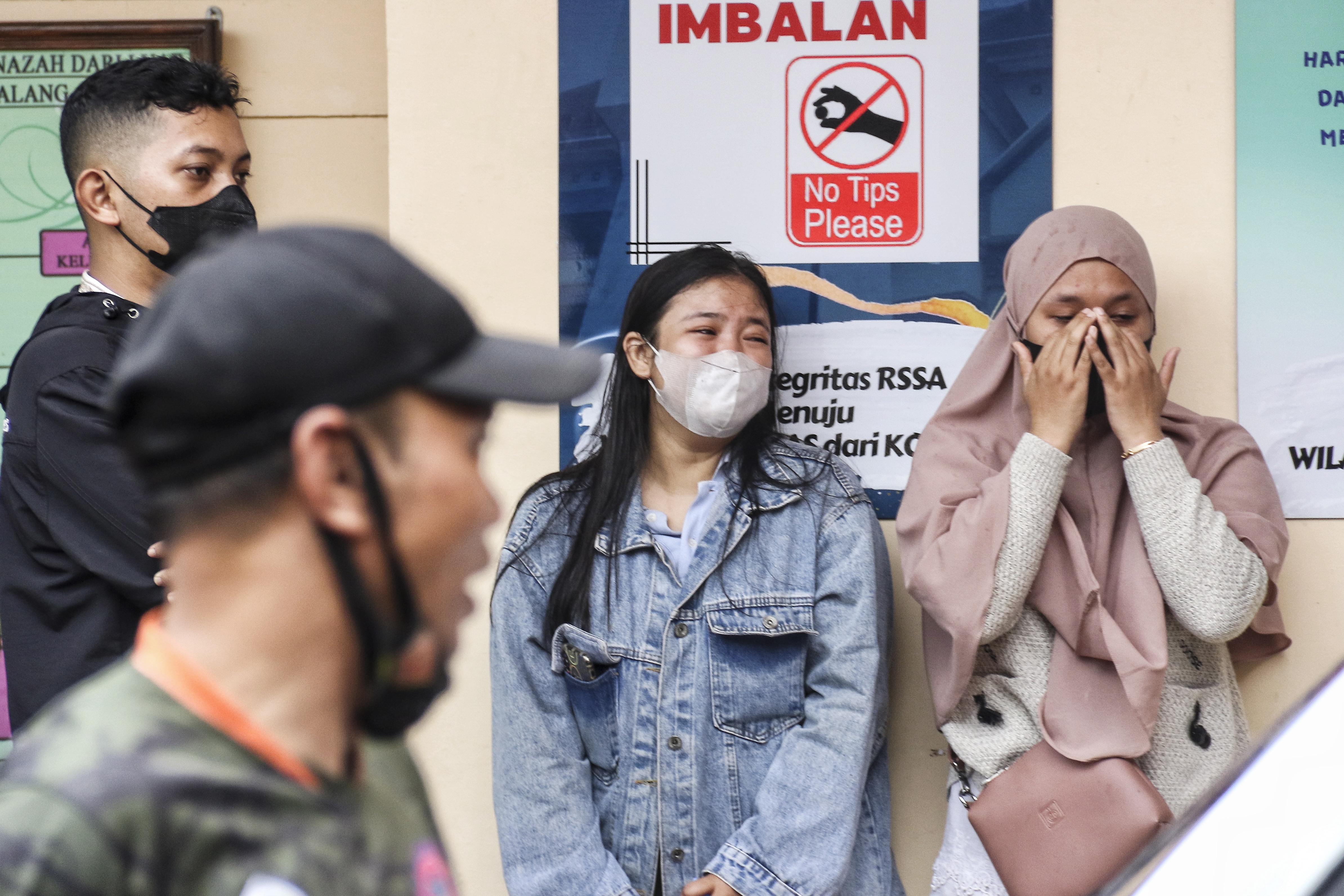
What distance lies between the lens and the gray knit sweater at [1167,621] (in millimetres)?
2371

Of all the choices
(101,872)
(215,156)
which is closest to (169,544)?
(101,872)

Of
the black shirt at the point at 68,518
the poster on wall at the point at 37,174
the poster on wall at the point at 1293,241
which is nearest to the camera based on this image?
the black shirt at the point at 68,518

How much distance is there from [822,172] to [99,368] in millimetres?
1776

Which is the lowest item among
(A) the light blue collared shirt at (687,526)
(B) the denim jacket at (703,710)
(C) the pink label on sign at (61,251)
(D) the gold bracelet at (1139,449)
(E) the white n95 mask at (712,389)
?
(B) the denim jacket at (703,710)

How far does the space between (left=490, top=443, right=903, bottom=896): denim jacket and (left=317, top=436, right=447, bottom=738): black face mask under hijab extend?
1.70 metres

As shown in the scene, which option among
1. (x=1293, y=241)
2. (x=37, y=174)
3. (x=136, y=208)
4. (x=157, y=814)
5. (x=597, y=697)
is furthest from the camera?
(x=37, y=174)

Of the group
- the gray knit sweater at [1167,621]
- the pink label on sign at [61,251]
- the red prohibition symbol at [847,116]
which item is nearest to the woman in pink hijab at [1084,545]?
the gray knit sweater at [1167,621]

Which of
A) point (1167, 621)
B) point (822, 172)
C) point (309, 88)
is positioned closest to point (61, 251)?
point (309, 88)

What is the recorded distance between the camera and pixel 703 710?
2541 millimetres

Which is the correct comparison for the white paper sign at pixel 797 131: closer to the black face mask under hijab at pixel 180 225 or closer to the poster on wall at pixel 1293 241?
the poster on wall at pixel 1293 241

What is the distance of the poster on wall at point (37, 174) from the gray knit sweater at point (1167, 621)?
2824 millimetres

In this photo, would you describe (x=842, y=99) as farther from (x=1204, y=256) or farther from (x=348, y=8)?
(x=348, y=8)

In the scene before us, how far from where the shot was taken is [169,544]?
81cm

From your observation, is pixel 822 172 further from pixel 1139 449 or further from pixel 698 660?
pixel 698 660
